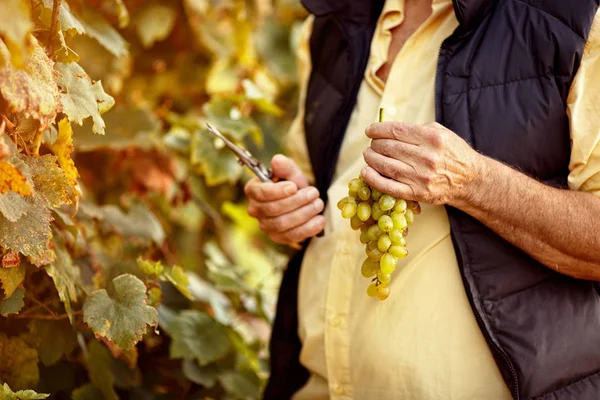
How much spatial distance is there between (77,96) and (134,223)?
87 centimetres

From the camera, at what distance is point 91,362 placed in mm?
1632

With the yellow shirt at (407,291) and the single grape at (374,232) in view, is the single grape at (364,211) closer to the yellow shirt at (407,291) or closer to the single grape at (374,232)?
the single grape at (374,232)

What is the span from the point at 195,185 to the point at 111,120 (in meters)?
0.43

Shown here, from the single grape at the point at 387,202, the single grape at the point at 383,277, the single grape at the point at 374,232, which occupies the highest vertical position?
the single grape at the point at 387,202

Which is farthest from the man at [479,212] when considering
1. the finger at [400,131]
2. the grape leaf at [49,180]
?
the grape leaf at [49,180]

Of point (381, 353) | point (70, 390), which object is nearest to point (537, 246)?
point (381, 353)

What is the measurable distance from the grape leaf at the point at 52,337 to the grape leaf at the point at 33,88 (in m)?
0.57

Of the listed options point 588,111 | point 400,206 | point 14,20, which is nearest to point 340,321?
point 400,206

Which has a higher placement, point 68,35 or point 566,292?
point 68,35

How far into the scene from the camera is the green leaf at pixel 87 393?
1597mm

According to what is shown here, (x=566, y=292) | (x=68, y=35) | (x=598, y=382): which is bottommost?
(x=598, y=382)

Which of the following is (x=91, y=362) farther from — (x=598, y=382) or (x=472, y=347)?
(x=598, y=382)

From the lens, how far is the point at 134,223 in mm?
2059

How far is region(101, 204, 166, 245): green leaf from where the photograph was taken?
2.00 m
